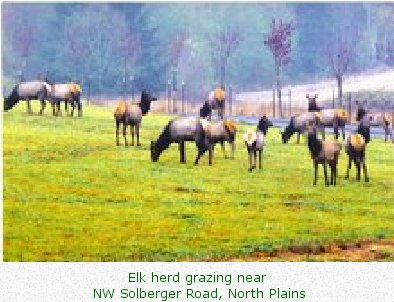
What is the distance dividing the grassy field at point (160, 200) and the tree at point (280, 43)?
0.48 metres

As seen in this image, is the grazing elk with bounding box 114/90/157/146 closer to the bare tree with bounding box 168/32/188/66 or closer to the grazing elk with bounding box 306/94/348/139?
the bare tree with bounding box 168/32/188/66

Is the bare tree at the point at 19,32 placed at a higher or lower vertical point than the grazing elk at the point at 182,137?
higher

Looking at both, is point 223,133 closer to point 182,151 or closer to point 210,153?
point 210,153

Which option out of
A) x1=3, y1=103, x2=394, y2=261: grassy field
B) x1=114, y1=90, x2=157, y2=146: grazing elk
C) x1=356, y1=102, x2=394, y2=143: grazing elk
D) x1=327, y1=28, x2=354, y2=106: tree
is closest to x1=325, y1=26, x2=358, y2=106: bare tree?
x1=327, y1=28, x2=354, y2=106: tree

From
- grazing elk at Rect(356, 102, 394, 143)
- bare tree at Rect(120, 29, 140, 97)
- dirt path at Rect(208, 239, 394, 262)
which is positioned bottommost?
dirt path at Rect(208, 239, 394, 262)

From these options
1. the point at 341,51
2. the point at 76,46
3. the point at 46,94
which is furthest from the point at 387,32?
the point at 46,94

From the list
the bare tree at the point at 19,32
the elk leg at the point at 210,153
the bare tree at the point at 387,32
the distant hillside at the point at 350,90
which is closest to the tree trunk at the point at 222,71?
the distant hillside at the point at 350,90

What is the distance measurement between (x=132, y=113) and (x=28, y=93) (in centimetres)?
73

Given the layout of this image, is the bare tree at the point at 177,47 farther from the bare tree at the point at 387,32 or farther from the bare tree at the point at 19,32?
the bare tree at the point at 387,32

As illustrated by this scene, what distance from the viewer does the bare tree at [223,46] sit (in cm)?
977

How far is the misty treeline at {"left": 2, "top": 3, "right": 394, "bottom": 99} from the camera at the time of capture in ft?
31.8

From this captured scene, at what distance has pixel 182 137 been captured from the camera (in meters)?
9.74

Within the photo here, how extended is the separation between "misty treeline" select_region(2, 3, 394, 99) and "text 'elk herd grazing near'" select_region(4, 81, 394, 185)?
11cm
